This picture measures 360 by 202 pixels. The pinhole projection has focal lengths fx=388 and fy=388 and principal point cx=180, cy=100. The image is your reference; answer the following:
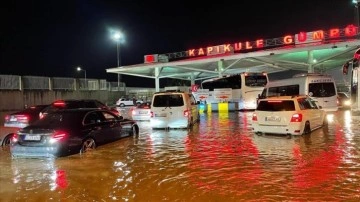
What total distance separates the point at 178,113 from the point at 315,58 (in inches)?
1085

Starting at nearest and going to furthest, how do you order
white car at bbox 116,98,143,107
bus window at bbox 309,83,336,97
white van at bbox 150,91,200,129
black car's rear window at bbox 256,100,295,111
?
1. black car's rear window at bbox 256,100,295,111
2. white van at bbox 150,91,200,129
3. bus window at bbox 309,83,336,97
4. white car at bbox 116,98,143,107

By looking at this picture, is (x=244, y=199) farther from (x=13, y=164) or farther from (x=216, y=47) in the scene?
(x=216, y=47)

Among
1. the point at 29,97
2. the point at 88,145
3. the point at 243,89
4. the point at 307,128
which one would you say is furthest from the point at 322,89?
the point at 29,97

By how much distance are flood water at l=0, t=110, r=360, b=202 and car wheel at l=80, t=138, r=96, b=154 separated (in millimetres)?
230

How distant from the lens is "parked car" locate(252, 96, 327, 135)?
13.9m

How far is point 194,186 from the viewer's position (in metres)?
7.63

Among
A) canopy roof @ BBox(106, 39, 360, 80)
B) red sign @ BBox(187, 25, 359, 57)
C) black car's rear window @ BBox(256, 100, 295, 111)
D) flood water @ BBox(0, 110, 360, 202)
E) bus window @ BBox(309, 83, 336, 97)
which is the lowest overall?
flood water @ BBox(0, 110, 360, 202)

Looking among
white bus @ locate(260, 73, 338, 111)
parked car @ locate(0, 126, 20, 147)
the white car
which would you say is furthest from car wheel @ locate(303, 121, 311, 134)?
the white car

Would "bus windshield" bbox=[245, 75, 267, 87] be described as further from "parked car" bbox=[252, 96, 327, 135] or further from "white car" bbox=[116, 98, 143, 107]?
"white car" bbox=[116, 98, 143, 107]

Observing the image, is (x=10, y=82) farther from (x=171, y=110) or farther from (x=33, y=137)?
(x=33, y=137)

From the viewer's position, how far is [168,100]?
1792 cm

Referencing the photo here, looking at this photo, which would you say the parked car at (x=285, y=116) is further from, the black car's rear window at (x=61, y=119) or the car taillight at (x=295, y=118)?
the black car's rear window at (x=61, y=119)

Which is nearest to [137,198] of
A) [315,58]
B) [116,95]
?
[315,58]

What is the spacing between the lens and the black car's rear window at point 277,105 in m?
14.1
